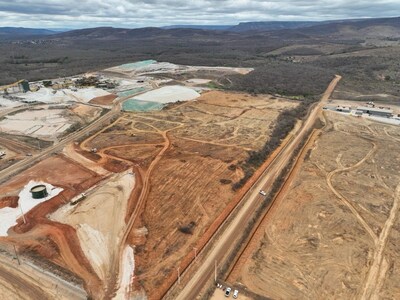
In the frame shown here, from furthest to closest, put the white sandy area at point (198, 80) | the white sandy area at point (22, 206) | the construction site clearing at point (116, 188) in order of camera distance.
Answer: the white sandy area at point (198, 80) → the white sandy area at point (22, 206) → the construction site clearing at point (116, 188)

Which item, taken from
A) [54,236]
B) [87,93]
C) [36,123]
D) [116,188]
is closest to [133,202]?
[116,188]

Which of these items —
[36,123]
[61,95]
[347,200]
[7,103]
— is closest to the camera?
[347,200]

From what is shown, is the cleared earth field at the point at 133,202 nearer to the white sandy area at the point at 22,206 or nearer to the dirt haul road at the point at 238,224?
the white sandy area at the point at 22,206

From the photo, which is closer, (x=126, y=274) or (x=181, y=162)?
(x=126, y=274)

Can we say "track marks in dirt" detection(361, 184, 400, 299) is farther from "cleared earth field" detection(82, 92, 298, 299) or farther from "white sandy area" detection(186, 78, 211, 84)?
"white sandy area" detection(186, 78, 211, 84)

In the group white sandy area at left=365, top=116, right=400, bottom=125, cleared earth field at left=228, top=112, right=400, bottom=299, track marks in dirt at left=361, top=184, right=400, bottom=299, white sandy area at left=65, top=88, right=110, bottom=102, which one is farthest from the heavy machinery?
track marks in dirt at left=361, top=184, right=400, bottom=299

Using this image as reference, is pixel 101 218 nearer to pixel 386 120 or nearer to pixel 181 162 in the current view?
pixel 181 162

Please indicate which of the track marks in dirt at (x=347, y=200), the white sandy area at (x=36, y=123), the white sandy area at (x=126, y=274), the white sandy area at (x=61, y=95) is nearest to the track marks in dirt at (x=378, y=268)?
the track marks in dirt at (x=347, y=200)
